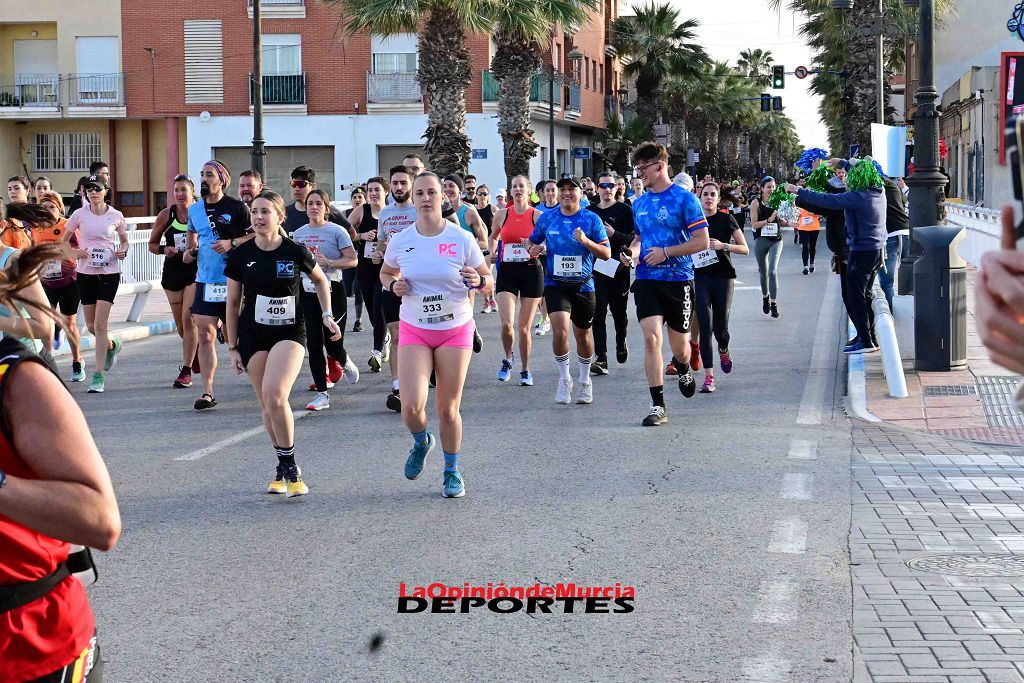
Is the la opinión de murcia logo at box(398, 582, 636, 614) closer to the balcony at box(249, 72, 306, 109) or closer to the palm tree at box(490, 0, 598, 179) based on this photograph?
the palm tree at box(490, 0, 598, 179)

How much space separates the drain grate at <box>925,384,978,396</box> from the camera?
1174cm

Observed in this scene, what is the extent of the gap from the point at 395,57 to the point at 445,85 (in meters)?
14.5

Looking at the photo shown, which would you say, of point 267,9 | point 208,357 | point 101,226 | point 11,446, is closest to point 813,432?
point 208,357

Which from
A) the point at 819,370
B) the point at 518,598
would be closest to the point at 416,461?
the point at 518,598

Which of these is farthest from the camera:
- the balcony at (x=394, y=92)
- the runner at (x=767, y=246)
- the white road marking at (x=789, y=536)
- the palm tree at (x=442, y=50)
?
the balcony at (x=394, y=92)

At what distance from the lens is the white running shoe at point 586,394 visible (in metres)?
12.0

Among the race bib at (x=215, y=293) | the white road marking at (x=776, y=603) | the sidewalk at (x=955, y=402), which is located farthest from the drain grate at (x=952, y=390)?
the white road marking at (x=776, y=603)

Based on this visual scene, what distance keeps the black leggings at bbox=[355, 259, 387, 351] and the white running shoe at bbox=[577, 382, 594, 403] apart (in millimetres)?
2203

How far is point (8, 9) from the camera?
48.4m

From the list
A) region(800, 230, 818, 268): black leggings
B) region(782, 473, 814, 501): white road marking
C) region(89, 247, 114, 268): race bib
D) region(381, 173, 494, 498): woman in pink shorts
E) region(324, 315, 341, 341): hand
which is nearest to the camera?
region(782, 473, 814, 501): white road marking

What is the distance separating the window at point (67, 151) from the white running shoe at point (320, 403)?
1617 inches

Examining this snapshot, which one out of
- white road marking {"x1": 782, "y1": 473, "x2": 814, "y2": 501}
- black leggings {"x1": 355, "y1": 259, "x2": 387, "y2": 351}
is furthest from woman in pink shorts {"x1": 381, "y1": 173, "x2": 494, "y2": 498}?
black leggings {"x1": 355, "y1": 259, "x2": 387, "y2": 351}

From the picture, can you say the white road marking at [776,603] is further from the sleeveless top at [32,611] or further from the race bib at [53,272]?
the race bib at [53,272]

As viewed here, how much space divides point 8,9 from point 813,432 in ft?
145
